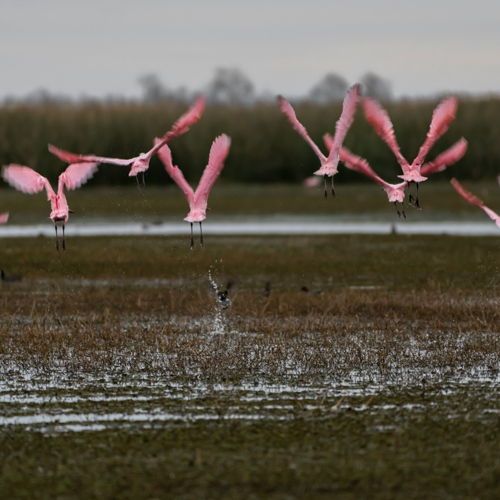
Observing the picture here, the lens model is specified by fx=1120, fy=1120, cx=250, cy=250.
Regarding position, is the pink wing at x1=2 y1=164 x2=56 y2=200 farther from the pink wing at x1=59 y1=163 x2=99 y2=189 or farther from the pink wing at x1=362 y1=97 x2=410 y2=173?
the pink wing at x1=362 y1=97 x2=410 y2=173

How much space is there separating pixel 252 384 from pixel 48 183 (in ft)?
9.27

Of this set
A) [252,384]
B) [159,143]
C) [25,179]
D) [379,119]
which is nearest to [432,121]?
[379,119]

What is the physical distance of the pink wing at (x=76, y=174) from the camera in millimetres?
11445

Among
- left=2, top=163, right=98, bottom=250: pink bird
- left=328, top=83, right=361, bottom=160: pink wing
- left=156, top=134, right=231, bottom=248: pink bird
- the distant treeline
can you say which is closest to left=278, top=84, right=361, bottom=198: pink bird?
left=328, top=83, right=361, bottom=160: pink wing

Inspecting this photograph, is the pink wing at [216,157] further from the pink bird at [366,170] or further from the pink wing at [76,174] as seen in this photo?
the pink wing at [76,174]

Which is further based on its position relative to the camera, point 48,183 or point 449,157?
point 48,183

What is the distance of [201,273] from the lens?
19375 millimetres

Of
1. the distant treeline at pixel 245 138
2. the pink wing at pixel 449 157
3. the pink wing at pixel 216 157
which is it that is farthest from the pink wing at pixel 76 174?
the distant treeline at pixel 245 138

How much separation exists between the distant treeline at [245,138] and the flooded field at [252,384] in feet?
63.5

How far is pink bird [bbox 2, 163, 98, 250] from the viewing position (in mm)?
11094

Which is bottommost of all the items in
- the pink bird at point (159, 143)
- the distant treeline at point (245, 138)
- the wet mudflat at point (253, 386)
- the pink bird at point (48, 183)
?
the wet mudflat at point (253, 386)

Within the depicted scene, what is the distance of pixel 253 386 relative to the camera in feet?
33.7

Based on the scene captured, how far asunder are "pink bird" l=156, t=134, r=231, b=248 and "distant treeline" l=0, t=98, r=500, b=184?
25.6 meters

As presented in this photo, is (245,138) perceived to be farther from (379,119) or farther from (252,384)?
(252,384)
